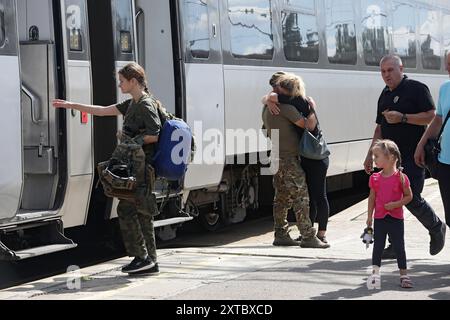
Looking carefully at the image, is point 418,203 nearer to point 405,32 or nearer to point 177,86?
point 177,86

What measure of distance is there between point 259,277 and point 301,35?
5170 mm

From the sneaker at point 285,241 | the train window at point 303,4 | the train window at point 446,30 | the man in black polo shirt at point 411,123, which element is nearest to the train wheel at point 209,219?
the sneaker at point 285,241

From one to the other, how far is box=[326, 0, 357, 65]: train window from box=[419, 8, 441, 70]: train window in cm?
302

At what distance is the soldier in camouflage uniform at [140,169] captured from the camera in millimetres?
7781

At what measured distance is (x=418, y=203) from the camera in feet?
28.0

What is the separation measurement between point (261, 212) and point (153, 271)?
6.32 metres

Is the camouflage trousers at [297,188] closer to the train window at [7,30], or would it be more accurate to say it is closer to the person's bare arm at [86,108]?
the person's bare arm at [86,108]

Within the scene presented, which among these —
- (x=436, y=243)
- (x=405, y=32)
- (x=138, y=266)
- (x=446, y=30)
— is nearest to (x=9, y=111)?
(x=138, y=266)

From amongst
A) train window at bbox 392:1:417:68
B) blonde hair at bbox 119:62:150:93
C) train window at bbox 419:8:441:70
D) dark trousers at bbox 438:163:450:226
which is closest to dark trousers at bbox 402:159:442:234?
dark trousers at bbox 438:163:450:226

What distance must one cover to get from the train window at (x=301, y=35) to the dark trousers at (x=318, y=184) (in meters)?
2.49

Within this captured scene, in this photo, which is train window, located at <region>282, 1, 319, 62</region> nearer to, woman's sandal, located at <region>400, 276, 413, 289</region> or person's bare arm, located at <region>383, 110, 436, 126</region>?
person's bare arm, located at <region>383, 110, 436, 126</region>

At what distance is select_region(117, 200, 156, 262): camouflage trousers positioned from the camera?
7.93 metres

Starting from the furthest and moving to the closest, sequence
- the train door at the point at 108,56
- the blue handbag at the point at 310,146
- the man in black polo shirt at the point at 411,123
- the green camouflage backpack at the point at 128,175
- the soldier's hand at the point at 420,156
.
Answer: the blue handbag at the point at 310,146 → the train door at the point at 108,56 → the man in black polo shirt at the point at 411,123 → the soldier's hand at the point at 420,156 → the green camouflage backpack at the point at 128,175
